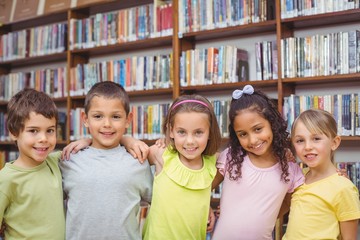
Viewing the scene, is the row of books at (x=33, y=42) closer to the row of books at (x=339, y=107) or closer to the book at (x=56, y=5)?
the book at (x=56, y=5)

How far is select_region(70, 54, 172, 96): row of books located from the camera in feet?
11.6

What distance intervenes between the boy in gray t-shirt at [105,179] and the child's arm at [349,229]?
0.78 metres

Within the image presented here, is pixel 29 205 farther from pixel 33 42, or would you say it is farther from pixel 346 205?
pixel 33 42

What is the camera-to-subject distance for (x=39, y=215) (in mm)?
1683

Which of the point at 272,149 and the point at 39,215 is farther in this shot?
the point at 272,149

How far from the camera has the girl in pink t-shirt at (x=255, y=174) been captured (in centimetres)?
177

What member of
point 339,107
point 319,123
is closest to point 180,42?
point 339,107

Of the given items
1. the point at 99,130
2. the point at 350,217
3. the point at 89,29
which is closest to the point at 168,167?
the point at 99,130

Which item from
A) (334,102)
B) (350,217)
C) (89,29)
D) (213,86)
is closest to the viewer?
(350,217)

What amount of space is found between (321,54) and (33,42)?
279cm

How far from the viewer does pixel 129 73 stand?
371 cm

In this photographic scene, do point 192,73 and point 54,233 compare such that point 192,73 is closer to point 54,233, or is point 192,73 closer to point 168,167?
point 168,167

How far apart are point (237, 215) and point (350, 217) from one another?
1.41 ft

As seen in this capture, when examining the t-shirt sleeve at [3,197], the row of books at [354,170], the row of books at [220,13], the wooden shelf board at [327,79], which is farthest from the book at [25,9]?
the row of books at [354,170]
